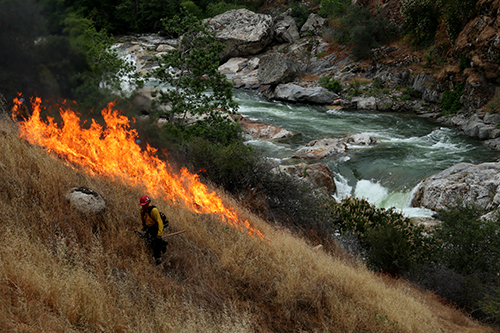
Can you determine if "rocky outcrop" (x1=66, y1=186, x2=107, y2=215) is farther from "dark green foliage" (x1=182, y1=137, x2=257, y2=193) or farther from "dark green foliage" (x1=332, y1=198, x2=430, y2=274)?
"dark green foliage" (x1=332, y1=198, x2=430, y2=274)

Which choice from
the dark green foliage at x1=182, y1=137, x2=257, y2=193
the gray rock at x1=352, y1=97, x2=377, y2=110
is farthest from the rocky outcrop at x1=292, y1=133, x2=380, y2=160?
the gray rock at x1=352, y1=97, x2=377, y2=110

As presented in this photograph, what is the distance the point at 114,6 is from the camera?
152ft

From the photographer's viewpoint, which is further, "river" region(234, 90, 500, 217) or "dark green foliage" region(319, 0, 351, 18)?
"dark green foliage" region(319, 0, 351, 18)

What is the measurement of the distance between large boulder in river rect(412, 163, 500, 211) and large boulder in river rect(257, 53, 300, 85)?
2268 cm

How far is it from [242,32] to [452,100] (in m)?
30.0

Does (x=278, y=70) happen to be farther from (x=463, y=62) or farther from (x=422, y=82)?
(x=463, y=62)

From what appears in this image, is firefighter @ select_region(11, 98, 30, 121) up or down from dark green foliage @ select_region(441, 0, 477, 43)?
down

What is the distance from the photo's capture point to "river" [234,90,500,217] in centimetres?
1491

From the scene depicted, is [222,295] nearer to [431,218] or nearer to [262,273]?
[262,273]

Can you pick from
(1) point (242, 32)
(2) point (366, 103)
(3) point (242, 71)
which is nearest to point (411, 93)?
(2) point (366, 103)

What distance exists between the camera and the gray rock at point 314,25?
151ft

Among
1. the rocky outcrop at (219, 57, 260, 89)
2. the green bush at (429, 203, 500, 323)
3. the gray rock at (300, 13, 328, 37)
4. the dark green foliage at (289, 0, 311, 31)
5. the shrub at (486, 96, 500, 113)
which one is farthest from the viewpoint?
the dark green foliage at (289, 0, 311, 31)

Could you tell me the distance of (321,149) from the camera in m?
18.4

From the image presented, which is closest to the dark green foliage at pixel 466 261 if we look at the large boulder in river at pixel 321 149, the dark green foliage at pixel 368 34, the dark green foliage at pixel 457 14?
the large boulder in river at pixel 321 149
